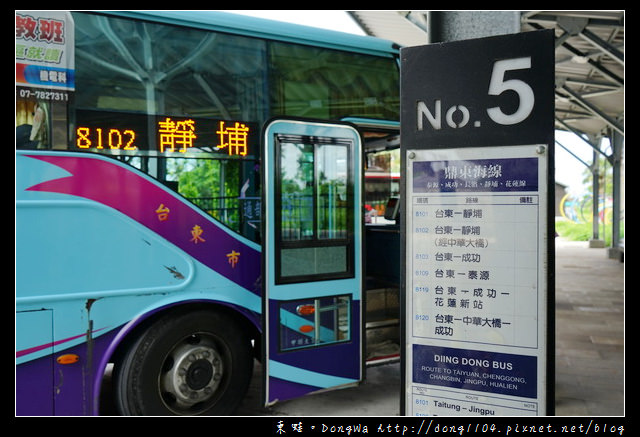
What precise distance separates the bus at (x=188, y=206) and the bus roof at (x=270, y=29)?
0.01 m

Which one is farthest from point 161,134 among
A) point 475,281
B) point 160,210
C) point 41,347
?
point 475,281

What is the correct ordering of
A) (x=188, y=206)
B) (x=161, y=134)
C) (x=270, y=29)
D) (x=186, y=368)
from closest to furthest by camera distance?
(x=161, y=134), (x=188, y=206), (x=186, y=368), (x=270, y=29)

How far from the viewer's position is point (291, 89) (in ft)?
15.4

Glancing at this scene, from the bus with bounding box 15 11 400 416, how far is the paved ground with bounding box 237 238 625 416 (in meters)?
0.42

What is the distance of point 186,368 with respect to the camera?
4.38 m

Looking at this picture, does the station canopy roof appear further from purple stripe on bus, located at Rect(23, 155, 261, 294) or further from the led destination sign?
purple stripe on bus, located at Rect(23, 155, 261, 294)

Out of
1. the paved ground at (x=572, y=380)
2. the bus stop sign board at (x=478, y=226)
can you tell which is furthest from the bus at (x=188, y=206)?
the bus stop sign board at (x=478, y=226)

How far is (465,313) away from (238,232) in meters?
2.37

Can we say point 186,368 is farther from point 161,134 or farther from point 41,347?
point 161,134

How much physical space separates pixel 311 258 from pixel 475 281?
2.35 m

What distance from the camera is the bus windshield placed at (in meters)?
3.91

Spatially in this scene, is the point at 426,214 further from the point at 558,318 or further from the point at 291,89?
the point at 558,318

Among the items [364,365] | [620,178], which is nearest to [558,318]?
[364,365]

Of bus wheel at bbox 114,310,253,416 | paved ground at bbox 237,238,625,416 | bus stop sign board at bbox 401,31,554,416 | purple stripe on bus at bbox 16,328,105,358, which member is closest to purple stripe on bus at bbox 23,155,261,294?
bus wheel at bbox 114,310,253,416
